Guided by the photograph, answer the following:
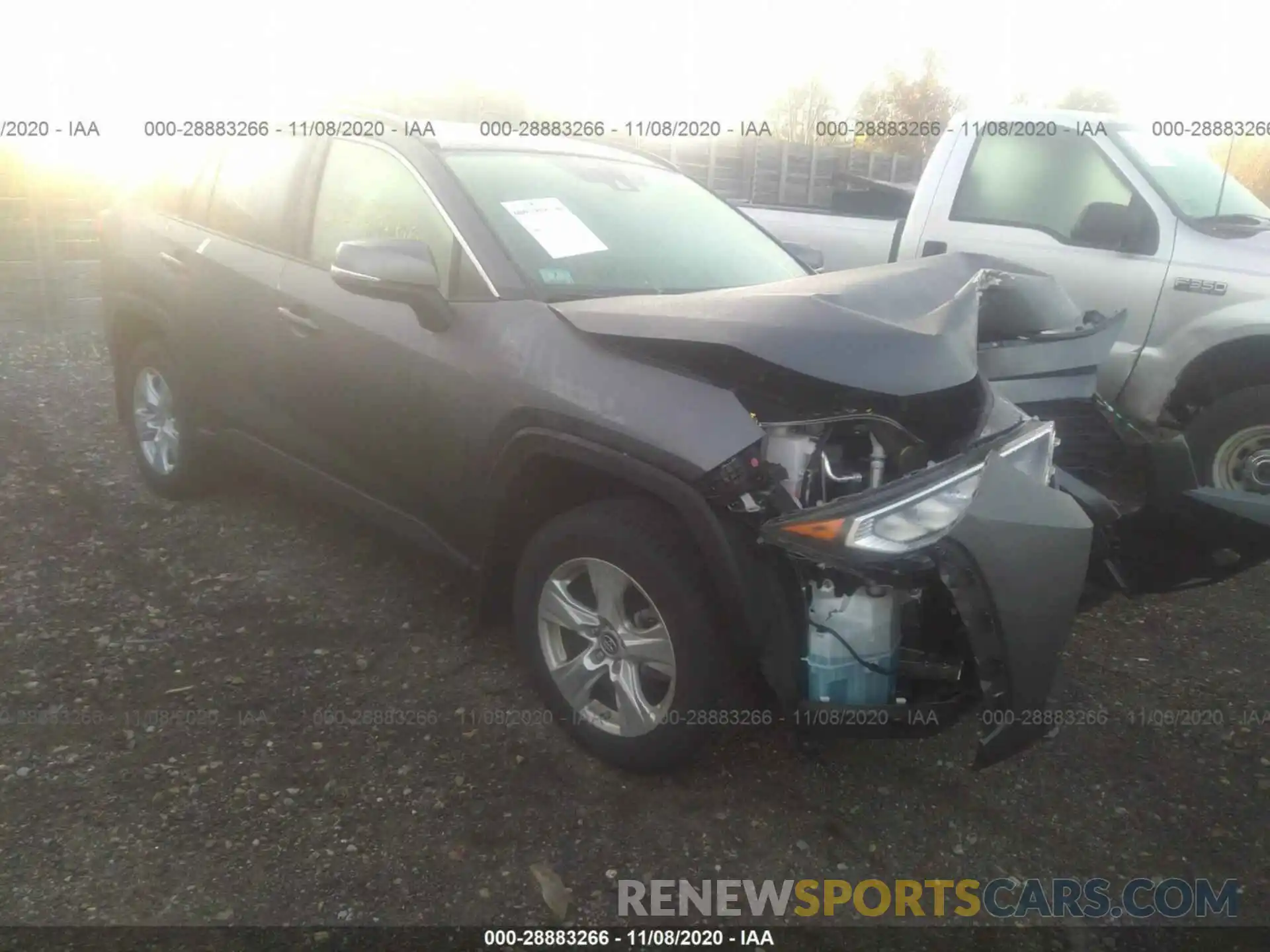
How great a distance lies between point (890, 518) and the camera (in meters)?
2.21

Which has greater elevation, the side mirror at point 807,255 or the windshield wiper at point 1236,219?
the windshield wiper at point 1236,219

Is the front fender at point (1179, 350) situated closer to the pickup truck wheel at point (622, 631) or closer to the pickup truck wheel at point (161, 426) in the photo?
the pickup truck wheel at point (622, 631)

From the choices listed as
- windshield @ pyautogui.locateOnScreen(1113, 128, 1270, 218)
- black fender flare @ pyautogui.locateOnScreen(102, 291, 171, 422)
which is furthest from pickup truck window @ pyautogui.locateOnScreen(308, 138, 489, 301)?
windshield @ pyautogui.locateOnScreen(1113, 128, 1270, 218)

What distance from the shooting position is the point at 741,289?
2.78 m

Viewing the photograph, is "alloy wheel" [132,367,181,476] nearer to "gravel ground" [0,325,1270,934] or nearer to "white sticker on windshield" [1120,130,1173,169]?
"gravel ground" [0,325,1270,934]

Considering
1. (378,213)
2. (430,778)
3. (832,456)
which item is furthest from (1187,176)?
(430,778)

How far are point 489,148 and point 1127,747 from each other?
2932 millimetres

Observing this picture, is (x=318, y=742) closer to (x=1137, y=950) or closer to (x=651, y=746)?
(x=651, y=746)

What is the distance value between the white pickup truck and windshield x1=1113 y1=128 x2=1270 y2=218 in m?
0.01

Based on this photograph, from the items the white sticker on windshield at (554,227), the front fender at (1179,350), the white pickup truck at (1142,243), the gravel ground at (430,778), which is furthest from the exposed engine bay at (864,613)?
the front fender at (1179,350)

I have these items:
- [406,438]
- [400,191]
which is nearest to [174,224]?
[400,191]

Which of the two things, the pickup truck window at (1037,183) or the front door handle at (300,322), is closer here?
the front door handle at (300,322)

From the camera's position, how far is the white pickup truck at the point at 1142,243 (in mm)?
4547

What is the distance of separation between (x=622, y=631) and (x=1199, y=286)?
139 inches
